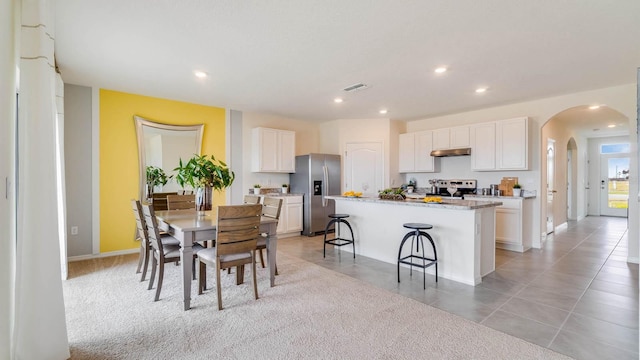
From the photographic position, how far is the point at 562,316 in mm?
2570

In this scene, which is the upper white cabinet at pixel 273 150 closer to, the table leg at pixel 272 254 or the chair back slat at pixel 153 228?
the table leg at pixel 272 254

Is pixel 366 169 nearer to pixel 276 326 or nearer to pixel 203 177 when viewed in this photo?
pixel 203 177

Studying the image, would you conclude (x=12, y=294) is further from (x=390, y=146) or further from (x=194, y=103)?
(x=390, y=146)

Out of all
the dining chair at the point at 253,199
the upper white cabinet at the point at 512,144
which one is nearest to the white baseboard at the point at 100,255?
the dining chair at the point at 253,199

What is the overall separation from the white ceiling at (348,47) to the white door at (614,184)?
261 inches

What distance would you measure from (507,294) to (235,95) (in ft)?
15.0

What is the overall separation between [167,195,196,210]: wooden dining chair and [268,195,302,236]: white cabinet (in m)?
1.93

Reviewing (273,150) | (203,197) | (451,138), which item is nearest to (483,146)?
(451,138)

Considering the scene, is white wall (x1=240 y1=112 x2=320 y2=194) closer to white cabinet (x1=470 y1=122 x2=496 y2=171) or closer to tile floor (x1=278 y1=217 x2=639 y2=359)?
tile floor (x1=278 y1=217 x2=639 y2=359)

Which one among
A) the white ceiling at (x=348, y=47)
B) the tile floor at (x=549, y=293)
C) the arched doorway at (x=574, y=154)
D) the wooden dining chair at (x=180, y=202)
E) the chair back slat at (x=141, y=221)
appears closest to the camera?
the tile floor at (x=549, y=293)

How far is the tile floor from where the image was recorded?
2252mm

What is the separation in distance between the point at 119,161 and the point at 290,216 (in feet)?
10.2

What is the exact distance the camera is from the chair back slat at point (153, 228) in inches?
113

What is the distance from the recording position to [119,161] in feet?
15.6
